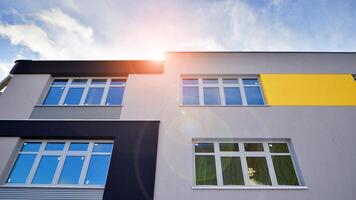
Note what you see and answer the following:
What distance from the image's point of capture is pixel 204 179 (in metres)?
7.09

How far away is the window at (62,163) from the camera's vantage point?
7121 mm

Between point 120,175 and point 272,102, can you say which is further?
point 272,102

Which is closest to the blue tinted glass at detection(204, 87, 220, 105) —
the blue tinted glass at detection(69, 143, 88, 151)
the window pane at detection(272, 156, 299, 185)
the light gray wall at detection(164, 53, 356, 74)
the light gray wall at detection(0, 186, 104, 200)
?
the light gray wall at detection(164, 53, 356, 74)

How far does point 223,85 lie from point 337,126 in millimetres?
4694

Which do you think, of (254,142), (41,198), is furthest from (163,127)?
(41,198)

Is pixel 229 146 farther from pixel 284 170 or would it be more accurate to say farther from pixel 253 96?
pixel 253 96

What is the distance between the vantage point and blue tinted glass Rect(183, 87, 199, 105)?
9.11 metres

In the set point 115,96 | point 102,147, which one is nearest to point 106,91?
point 115,96

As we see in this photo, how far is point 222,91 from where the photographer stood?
9359mm

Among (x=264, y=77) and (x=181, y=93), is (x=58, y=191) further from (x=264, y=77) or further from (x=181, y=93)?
(x=264, y=77)

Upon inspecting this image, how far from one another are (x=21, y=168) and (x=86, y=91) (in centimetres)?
382

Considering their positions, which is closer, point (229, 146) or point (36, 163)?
point (36, 163)

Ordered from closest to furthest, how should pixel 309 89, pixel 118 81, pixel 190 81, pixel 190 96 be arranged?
pixel 309 89
pixel 190 96
pixel 190 81
pixel 118 81

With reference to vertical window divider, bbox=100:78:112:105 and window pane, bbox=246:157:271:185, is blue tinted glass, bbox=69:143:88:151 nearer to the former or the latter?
vertical window divider, bbox=100:78:112:105
